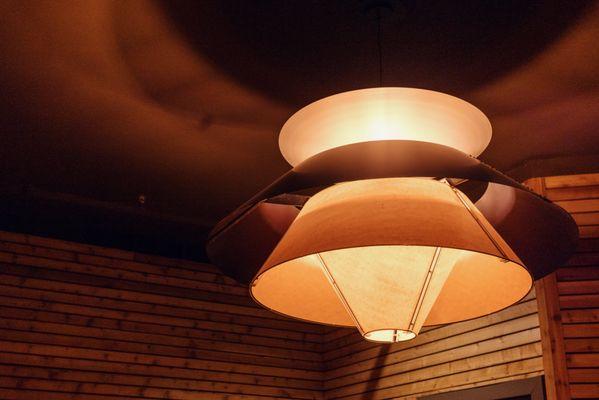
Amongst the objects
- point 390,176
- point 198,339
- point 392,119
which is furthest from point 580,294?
point 198,339

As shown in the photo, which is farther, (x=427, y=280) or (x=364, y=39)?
(x=364, y=39)

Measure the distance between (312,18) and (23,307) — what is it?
405cm

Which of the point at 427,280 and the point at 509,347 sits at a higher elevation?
the point at 509,347

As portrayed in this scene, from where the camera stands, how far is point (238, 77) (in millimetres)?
3865

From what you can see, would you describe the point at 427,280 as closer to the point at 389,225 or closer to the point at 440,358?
the point at 389,225

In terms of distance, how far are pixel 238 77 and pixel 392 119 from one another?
1.77 metres

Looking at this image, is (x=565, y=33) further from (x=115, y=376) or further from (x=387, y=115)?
(x=115, y=376)

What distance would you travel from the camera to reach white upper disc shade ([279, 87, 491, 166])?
2258mm

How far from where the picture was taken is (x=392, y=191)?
81.5 inches

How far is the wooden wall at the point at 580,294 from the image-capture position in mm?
4434

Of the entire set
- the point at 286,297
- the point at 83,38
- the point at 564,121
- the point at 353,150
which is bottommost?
the point at 286,297

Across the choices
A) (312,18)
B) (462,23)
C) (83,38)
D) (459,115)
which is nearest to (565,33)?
(462,23)

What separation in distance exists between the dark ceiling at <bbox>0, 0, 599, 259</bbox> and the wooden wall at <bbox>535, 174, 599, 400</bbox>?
0.18 metres

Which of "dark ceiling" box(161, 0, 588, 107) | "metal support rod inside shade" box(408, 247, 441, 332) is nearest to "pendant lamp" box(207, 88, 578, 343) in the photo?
"metal support rod inside shade" box(408, 247, 441, 332)
